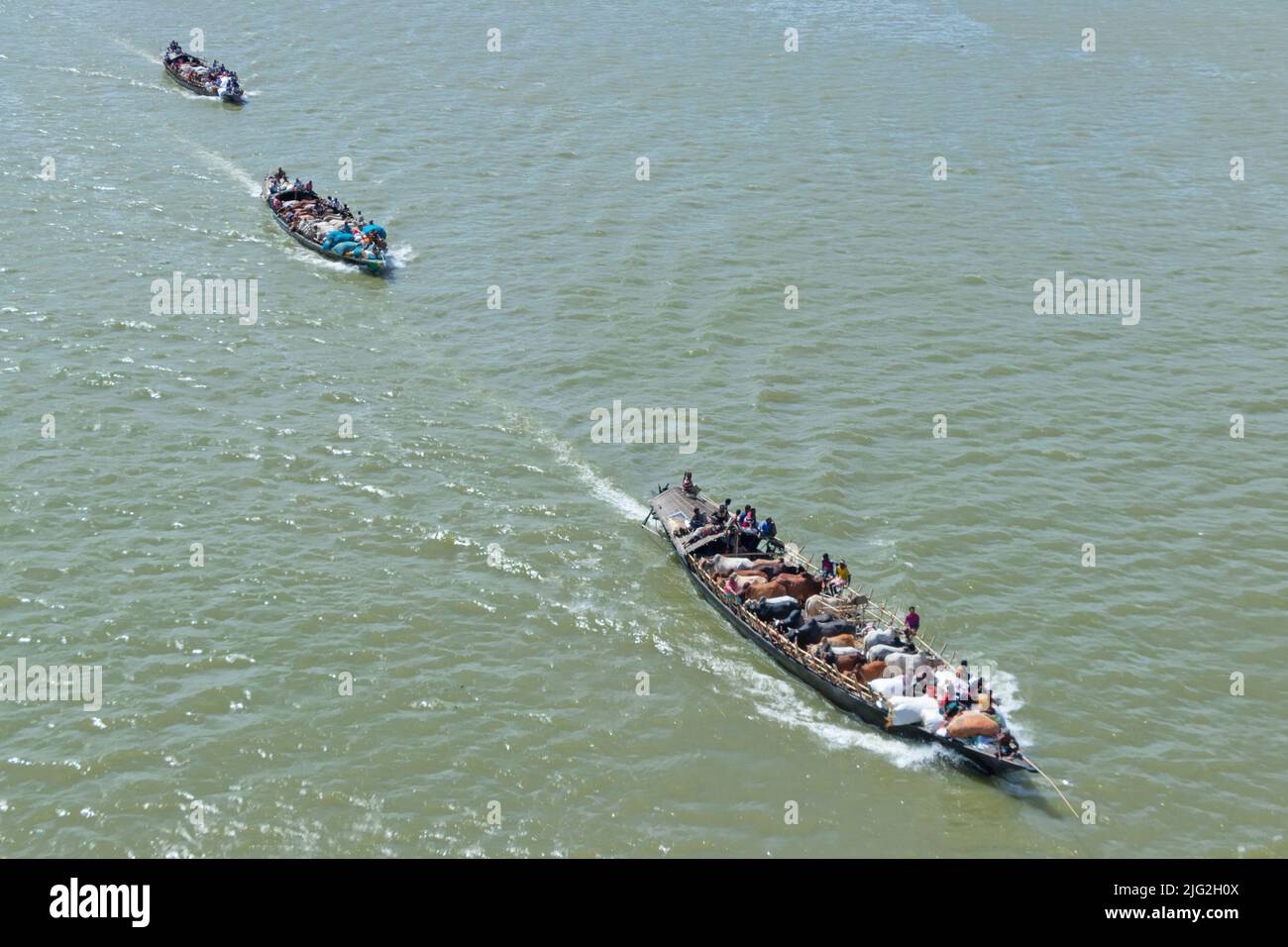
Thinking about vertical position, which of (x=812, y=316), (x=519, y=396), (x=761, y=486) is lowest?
(x=761, y=486)

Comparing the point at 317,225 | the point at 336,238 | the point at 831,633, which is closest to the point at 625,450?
the point at 831,633

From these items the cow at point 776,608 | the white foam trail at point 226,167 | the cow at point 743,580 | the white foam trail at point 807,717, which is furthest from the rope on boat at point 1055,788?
the white foam trail at point 226,167

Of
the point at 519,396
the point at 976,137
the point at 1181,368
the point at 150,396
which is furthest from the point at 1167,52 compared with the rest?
→ the point at 150,396

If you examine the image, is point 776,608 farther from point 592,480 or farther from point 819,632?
point 592,480

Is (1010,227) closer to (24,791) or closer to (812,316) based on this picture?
(812,316)

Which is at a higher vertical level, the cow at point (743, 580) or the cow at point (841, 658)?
the cow at point (743, 580)

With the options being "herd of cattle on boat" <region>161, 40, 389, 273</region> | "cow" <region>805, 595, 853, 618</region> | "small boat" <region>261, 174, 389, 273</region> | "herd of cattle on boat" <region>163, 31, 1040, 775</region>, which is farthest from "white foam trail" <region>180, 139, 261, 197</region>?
"cow" <region>805, 595, 853, 618</region>

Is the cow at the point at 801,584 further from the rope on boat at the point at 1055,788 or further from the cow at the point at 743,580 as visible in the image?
the rope on boat at the point at 1055,788
